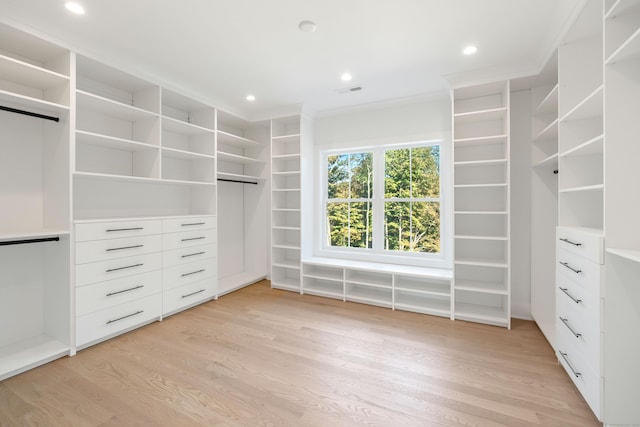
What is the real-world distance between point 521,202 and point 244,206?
151 inches

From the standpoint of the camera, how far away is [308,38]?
225cm

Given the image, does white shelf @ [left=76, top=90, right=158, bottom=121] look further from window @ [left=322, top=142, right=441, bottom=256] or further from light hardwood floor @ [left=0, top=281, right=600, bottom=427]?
window @ [left=322, top=142, right=441, bottom=256]

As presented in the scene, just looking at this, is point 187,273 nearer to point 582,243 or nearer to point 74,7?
point 74,7

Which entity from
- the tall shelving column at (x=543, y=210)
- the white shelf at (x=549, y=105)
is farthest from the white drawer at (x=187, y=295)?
the white shelf at (x=549, y=105)

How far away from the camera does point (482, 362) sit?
2.15m

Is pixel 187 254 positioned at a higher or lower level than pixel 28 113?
lower

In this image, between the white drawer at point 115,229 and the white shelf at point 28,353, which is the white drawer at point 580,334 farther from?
the white shelf at point 28,353

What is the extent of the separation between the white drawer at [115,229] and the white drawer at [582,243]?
350 cm

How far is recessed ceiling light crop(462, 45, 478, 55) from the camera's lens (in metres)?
2.37

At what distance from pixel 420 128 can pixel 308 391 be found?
10.2 feet

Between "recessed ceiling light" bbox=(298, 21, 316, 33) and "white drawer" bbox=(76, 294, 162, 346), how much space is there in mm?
2869

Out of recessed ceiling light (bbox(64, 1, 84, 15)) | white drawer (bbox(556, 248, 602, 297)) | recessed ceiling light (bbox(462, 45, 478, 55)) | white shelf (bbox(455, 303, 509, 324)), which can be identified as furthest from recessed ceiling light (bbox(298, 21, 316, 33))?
white shelf (bbox(455, 303, 509, 324))

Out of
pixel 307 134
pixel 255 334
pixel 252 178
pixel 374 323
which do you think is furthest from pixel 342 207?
pixel 255 334

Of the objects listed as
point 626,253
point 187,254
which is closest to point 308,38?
point 626,253
